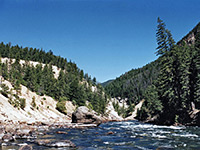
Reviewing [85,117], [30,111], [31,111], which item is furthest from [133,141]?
[31,111]

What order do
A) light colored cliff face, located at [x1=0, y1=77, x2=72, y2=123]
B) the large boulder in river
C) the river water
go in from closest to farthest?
the river water < light colored cliff face, located at [x1=0, y1=77, x2=72, y2=123] < the large boulder in river

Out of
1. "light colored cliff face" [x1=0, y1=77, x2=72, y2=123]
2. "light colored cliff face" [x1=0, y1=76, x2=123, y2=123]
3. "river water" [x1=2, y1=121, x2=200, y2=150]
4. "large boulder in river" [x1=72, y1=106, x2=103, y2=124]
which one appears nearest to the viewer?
"river water" [x1=2, y1=121, x2=200, y2=150]

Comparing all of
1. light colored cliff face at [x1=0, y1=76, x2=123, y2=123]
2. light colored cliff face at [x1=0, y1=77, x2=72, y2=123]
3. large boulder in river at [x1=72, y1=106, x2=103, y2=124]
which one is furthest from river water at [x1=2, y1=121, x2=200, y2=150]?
large boulder in river at [x1=72, y1=106, x2=103, y2=124]

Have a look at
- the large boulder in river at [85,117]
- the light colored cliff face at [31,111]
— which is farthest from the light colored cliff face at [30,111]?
the large boulder in river at [85,117]

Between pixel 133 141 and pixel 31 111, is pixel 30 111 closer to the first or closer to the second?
pixel 31 111

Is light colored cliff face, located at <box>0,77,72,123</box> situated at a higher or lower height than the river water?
higher

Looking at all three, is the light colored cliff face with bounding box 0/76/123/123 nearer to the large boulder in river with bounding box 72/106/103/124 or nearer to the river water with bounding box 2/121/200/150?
the large boulder in river with bounding box 72/106/103/124

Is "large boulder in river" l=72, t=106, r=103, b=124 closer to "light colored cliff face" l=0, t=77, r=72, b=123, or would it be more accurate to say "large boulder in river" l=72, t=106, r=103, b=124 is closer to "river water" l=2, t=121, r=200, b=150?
"light colored cliff face" l=0, t=77, r=72, b=123

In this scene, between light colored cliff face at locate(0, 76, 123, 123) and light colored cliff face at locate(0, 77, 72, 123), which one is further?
light colored cliff face at locate(0, 77, 72, 123)

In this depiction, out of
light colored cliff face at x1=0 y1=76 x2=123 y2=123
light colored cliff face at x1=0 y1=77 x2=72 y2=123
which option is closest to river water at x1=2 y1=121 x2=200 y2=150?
light colored cliff face at x1=0 y1=76 x2=123 y2=123

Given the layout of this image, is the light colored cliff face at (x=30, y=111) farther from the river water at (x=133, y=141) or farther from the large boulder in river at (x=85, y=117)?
the river water at (x=133, y=141)

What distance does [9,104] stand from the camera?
134 ft

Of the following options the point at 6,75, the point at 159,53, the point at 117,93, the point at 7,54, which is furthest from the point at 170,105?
the point at 117,93

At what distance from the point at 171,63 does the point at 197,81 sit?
7.63m
